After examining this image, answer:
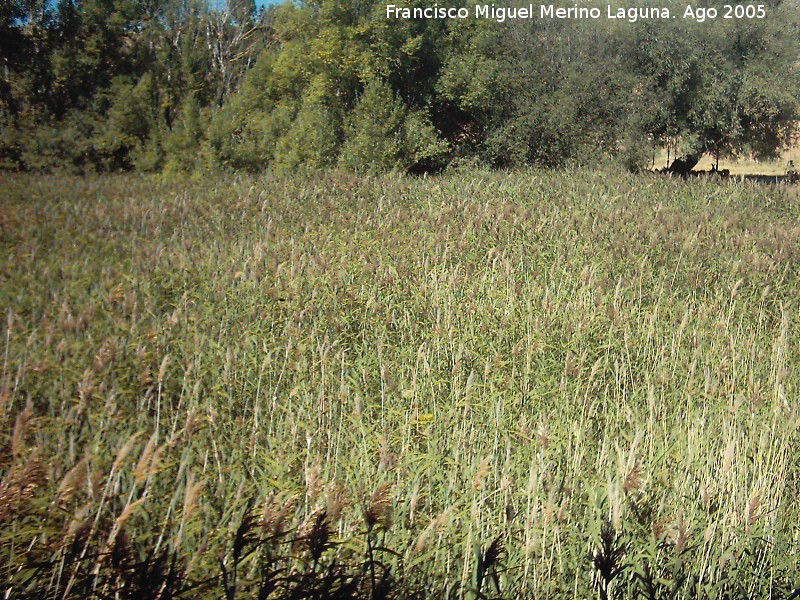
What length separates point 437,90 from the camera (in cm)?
2020

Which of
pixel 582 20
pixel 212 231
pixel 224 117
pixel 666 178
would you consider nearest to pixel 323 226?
pixel 212 231

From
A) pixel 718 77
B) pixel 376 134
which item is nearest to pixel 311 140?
pixel 376 134

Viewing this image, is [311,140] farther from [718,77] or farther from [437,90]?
[718,77]

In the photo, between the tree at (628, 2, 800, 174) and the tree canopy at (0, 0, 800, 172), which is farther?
the tree at (628, 2, 800, 174)

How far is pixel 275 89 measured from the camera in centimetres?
2545

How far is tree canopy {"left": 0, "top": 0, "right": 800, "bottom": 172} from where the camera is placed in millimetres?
18625

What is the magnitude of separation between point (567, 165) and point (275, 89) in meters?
12.9

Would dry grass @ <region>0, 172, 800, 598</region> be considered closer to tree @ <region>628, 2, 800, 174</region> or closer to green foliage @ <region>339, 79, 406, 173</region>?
green foliage @ <region>339, 79, 406, 173</region>

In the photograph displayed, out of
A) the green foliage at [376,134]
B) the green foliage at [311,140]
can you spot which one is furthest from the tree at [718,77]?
the green foliage at [311,140]

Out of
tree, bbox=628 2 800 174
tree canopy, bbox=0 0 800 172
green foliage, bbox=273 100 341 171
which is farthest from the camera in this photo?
green foliage, bbox=273 100 341 171

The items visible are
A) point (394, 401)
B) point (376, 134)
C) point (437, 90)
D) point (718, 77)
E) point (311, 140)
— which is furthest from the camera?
point (311, 140)

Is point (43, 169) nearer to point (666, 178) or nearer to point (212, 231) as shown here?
point (212, 231)

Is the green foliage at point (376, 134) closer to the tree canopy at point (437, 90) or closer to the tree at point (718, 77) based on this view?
the tree canopy at point (437, 90)

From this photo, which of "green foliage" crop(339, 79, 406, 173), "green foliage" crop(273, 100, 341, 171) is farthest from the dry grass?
"green foliage" crop(273, 100, 341, 171)
